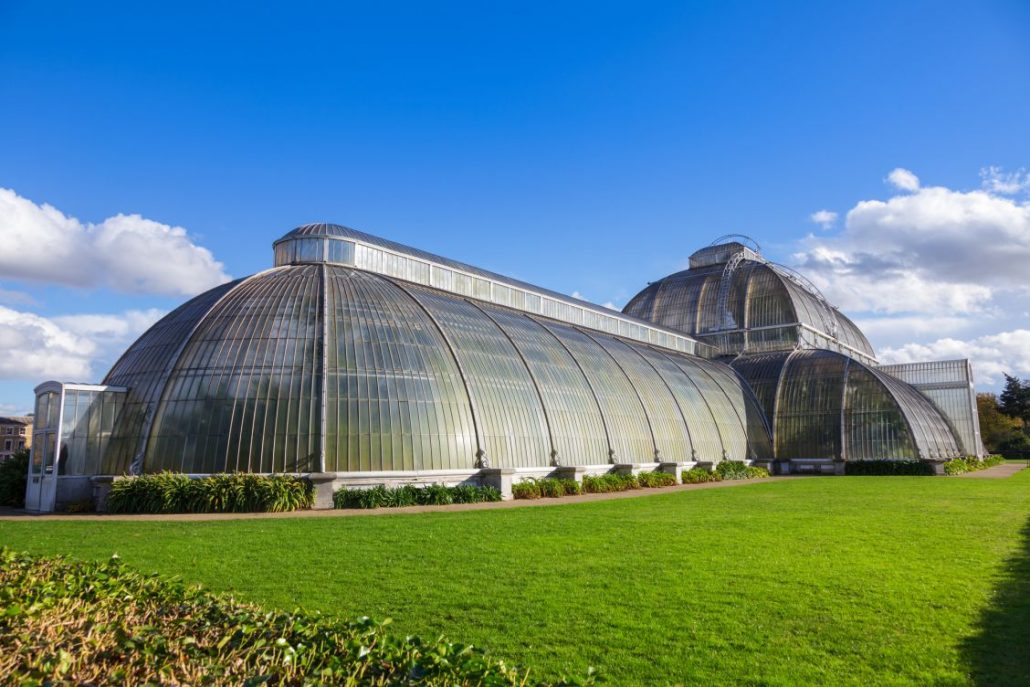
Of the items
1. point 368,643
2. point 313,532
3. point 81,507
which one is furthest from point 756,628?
point 81,507

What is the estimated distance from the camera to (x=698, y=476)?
4747 cm

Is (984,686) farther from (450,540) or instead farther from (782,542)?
(450,540)

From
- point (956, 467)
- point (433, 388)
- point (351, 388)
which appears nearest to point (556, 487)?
point (433, 388)

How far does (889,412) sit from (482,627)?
178 ft

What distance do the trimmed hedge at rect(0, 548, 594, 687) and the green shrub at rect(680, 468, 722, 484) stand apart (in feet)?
134

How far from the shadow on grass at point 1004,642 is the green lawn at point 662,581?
0.04 metres

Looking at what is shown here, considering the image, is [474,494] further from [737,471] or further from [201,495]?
[737,471]

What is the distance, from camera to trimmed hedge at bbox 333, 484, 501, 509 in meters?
28.7

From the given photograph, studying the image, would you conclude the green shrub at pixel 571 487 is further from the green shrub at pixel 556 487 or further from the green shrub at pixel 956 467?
the green shrub at pixel 956 467

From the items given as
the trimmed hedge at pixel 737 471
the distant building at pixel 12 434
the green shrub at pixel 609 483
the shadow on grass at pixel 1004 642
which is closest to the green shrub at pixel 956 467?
the trimmed hedge at pixel 737 471

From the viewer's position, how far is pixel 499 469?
3250 centimetres

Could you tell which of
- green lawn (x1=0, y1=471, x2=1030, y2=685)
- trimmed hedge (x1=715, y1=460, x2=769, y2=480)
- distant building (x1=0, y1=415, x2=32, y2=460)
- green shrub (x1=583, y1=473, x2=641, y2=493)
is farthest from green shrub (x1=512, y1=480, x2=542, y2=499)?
distant building (x1=0, y1=415, x2=32, y2=460)

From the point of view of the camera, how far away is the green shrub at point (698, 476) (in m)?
46.8

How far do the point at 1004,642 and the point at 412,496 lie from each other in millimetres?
23090
